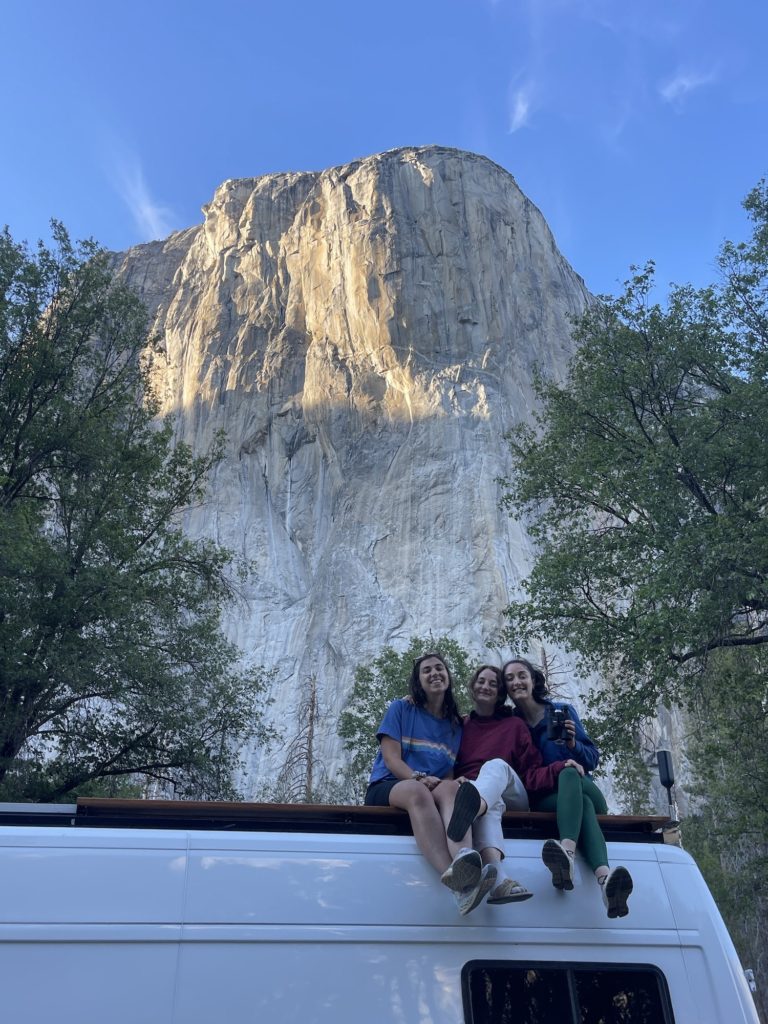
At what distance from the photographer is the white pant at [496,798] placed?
3.01 m

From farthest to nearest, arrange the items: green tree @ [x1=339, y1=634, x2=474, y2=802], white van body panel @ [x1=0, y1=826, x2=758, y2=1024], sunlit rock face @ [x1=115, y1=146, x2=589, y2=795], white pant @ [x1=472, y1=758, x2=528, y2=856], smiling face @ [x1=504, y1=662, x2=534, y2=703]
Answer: sunlit rock face @ [x1=115, y1=146, x2=589, y2=795], green tree @ [x1=339, y1=634, x2=474, y2=802], smiling face @ [x1=504, y1=662, x2=534, y2=703], white pant @ [x1=472, y1=758, x2=528, y2=856], white van body panel @ [x1=0, y1=826, x2=758, y2=1024]

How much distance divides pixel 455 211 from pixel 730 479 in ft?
142

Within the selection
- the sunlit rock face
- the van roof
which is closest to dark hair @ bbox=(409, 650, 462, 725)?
the van roof

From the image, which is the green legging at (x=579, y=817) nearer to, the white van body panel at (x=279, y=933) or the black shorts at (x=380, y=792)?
the white van body panel at (x=279, y=933)

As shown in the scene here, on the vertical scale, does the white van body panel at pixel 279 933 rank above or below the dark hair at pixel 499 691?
below

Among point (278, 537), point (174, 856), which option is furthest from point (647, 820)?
point (278, 537)

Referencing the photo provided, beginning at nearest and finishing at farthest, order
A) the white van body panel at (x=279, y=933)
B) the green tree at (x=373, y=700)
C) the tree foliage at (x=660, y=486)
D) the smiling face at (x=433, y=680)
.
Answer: the white van body panel at (x=279, y=933) → the smiling face at (x=433, y=680) → the tree foliage at (x=660, y=486) → the green tree at (x=373, y=700)

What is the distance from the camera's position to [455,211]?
5178 cm

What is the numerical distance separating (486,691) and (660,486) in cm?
871

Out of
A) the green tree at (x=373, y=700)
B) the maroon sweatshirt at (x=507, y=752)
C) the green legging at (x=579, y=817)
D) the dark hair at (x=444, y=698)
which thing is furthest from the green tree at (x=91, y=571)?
the green legging at (x=579, y=817)

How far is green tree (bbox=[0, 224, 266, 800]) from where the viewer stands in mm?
12016

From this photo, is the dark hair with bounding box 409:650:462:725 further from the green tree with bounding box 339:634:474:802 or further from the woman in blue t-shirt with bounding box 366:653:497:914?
the green tree with bounding box 339:634:474:802

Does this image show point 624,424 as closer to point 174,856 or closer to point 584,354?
point 584,354

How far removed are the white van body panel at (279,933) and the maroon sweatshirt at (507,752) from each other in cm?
49
